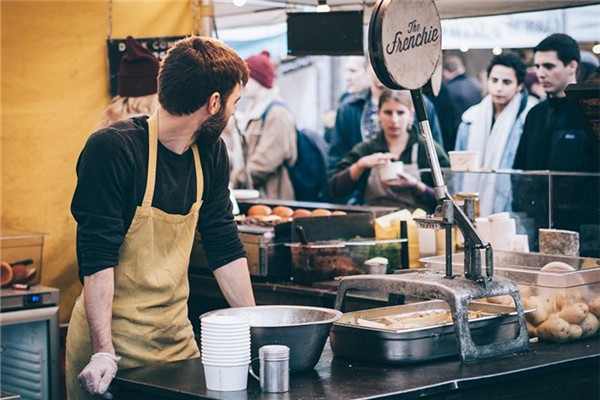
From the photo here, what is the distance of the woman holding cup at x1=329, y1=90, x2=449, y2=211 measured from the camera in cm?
612

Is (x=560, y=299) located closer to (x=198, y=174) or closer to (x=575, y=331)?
(x=575, y=331)

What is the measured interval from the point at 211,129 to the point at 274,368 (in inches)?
40.4

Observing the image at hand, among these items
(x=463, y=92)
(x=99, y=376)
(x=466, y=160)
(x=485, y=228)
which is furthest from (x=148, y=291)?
(x=463, y=92)

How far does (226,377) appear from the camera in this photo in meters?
2.73

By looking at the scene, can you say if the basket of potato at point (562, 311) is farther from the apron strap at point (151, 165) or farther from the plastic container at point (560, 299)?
the apron strap at point (151, 165)

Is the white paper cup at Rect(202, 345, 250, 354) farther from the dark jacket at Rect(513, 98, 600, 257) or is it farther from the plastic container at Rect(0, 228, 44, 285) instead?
the plastic container at Rect(0, 228, 44, 285)

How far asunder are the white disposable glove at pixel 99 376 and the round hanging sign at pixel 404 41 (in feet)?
4.16

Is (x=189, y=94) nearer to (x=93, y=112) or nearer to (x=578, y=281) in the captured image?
(x=578, y=281)

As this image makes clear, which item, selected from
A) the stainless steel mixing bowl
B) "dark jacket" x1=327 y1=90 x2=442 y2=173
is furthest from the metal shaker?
"dark jacket" x1=327 y1=90 x2=442 y2=173

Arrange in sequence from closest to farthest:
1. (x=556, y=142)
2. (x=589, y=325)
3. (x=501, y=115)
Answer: (x=589, y=325)
(x=556, y=142)
(x=501, y=115)

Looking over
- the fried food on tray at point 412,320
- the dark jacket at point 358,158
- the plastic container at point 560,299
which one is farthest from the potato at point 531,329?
the dark jacket at point 358,158

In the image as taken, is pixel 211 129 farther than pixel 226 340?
Yes

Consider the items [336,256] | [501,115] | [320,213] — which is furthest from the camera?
[501,115]

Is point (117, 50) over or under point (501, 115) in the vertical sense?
over
